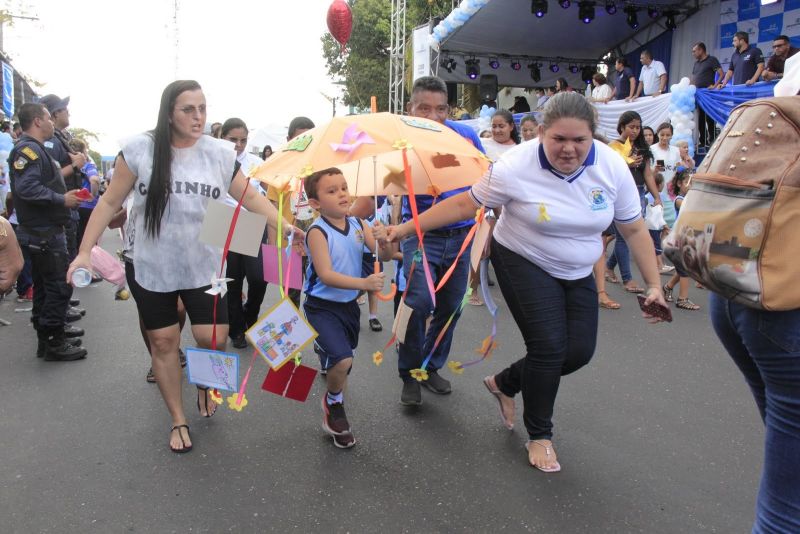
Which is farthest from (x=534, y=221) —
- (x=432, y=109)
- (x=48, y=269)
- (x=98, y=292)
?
(x=98, y=292)

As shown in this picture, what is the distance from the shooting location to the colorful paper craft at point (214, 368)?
3013mm

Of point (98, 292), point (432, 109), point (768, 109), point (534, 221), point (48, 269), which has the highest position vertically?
point (432, 109)

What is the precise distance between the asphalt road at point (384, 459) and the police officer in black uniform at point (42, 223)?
285 mm

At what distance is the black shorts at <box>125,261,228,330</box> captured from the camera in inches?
120

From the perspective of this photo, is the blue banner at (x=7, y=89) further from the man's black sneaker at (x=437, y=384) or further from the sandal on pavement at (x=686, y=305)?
the sandal on pavement at (x=686, y=305)

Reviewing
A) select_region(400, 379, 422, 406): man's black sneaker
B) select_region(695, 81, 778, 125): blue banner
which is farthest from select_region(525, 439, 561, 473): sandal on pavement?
select_region(695, 81, 778, 125): blue banner

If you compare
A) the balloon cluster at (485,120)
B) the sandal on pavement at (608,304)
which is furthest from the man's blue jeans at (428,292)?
the balloon cluster at (485,120)

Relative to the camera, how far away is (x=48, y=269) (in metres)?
4.61

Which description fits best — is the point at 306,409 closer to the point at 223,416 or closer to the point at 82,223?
the point at 223,416

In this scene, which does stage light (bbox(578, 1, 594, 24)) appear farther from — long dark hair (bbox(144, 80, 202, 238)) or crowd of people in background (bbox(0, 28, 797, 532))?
long dark hair (bbox(144, 80, 202, 238))

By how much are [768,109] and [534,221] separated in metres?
1.21

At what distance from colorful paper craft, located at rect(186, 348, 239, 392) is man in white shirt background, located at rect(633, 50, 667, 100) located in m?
12.6

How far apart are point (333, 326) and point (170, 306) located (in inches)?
34.0

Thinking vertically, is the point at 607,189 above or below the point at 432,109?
below
